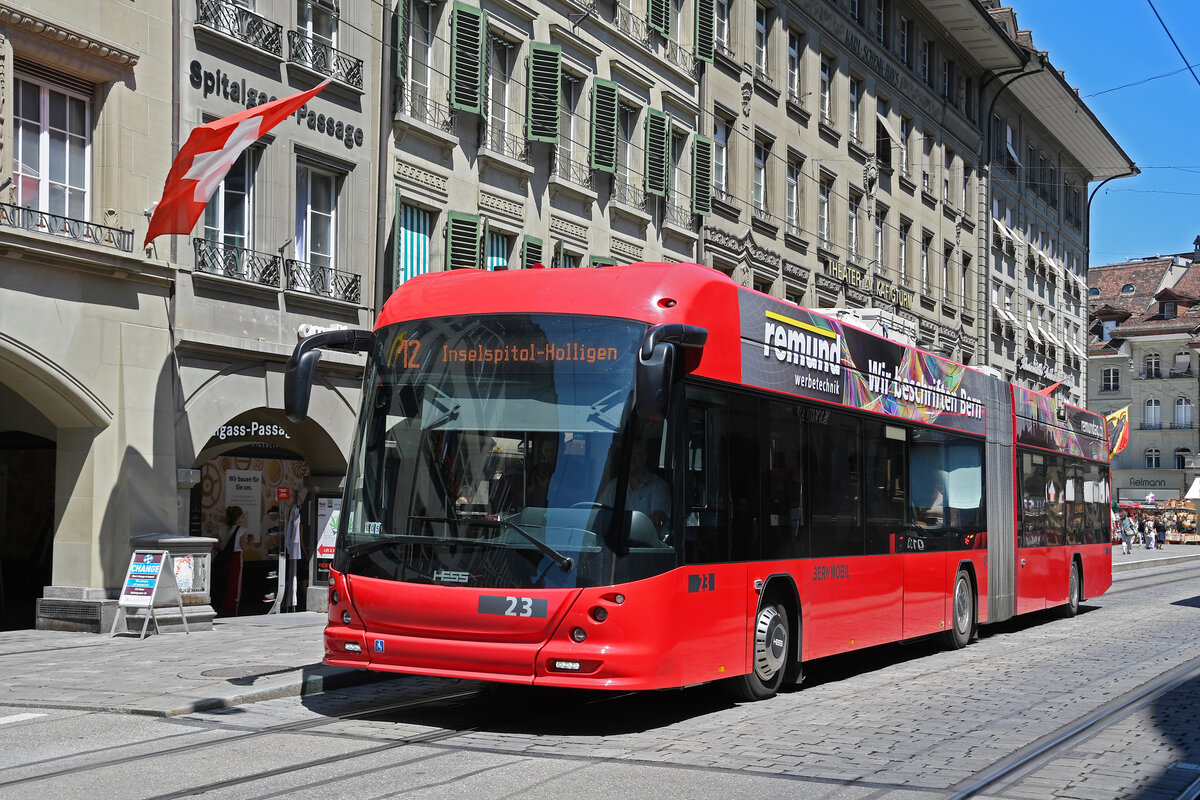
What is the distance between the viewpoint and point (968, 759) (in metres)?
8.66

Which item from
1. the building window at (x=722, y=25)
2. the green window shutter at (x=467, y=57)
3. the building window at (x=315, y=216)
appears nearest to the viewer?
the building window at (x=315, y=216)

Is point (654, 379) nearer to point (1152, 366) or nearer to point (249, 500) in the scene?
point (249, 500)

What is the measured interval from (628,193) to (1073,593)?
10.6 m

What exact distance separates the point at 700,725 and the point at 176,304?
9392 millimetres

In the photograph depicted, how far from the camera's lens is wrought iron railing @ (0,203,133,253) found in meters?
14.8

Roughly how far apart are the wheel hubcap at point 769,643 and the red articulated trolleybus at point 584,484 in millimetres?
22

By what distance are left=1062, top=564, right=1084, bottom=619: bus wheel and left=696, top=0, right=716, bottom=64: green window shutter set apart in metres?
12.8

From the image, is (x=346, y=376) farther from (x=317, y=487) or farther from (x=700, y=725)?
(x=700, y=725)

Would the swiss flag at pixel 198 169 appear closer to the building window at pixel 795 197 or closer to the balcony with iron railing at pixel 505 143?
the balcony with iron railing at pixel 505 143

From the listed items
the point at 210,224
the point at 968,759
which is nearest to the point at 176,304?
the point at 210,224

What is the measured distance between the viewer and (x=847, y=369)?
42.8 feet

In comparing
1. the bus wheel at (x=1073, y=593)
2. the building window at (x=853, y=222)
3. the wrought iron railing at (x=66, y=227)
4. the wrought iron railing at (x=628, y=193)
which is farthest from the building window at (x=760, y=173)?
the wrought iron railing at (x=66, y=227)

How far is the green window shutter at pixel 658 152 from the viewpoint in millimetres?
26844

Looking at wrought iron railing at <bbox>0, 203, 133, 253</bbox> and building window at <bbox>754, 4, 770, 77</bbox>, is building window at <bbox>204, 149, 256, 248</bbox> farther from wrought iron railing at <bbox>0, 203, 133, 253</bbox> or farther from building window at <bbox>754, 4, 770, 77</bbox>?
building window at <bbox>754, 4, 770, 77</bbox>
